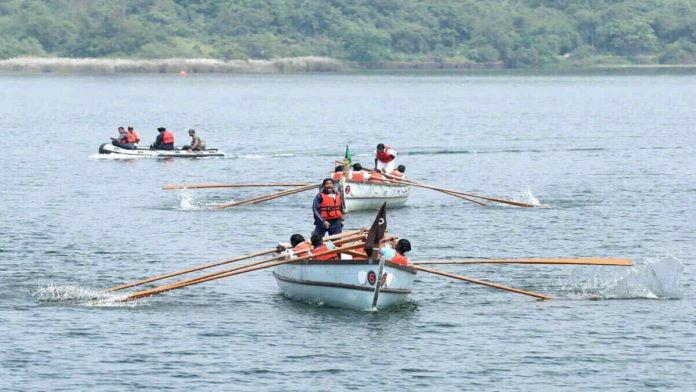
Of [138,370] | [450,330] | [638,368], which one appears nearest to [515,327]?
[450,330]

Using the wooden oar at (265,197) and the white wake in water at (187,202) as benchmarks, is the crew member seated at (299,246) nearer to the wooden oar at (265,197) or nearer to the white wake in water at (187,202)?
the wooden oar at (265,197)

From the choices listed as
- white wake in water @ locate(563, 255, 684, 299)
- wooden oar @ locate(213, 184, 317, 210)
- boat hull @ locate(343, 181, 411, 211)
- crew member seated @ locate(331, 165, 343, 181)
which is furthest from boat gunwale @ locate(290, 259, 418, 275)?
wooden oar @ locate(213, 184, 317, 210)

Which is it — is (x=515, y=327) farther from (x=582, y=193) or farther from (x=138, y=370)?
(x=582, y=193)

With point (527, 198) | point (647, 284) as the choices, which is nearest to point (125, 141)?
point (527, 198)

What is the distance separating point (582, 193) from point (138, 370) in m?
39.6

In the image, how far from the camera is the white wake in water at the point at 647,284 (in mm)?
40875

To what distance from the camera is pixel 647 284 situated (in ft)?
136

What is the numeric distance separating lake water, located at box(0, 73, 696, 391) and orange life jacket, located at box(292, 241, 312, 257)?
5.28 feet

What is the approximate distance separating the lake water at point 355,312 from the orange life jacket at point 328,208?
9.82 feet

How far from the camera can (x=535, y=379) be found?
32281 millimetres

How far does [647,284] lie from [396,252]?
9.17 metres

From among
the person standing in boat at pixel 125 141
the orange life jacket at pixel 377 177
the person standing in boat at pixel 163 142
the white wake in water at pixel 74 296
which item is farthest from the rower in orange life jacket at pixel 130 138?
the white wake in water at pixel 74 296

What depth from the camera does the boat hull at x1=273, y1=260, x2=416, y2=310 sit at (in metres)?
36.3

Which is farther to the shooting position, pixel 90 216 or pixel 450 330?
pixel 90 216
